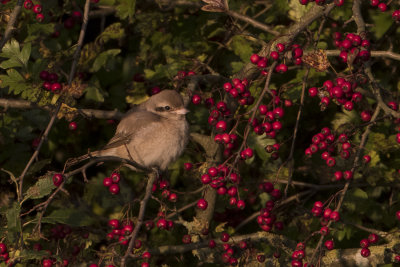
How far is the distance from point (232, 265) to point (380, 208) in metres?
1.80

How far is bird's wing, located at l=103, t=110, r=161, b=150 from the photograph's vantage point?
18.6 feet

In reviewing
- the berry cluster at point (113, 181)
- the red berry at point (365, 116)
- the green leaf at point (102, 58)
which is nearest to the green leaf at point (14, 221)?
the berry cluster at point (113, 181)

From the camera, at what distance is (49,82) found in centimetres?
547

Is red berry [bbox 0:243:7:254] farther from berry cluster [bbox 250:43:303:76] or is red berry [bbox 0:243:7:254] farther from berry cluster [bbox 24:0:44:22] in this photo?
berry cluster [bbox 250:43:303:76]

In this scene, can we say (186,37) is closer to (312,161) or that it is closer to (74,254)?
(312,161)

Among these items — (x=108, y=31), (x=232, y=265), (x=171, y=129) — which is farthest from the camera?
(x=108, y=31)

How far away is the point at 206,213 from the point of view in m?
5.79

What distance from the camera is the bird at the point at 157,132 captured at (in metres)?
5.56

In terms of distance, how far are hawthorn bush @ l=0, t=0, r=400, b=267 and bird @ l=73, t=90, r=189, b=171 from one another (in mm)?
202

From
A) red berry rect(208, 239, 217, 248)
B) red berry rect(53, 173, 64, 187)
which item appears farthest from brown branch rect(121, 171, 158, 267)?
red berry rect(208, 239, 217, 248)

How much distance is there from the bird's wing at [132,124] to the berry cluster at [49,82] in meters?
0.75

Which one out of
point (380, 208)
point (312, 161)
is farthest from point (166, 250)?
point (380, 208)

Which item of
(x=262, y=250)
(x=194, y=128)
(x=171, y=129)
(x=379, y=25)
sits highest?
(x=379, y=25)

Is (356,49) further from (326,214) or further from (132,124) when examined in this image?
(132,124)
